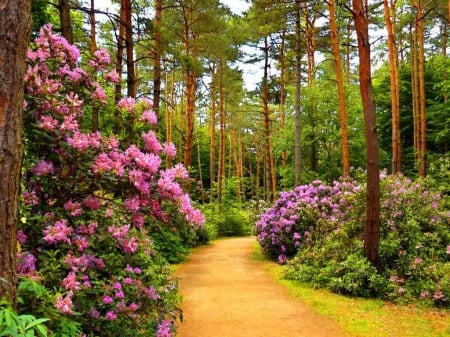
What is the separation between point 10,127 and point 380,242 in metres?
6.88

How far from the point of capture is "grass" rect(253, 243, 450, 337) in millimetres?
5191

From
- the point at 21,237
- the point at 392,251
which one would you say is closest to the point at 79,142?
the point at 21,237

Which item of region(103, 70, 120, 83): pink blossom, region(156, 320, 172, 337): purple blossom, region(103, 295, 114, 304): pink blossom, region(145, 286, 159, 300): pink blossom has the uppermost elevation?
region(103, 70, 120, 83): pink blossom

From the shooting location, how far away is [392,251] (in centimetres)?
732

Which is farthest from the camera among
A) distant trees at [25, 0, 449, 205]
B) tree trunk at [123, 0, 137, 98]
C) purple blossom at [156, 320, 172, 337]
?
distant trees at [25, 0, 449, 205]

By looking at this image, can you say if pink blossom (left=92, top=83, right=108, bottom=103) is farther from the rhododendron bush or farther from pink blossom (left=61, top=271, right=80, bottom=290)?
pink blossom (left=61, top=271, right=80, bottom=290)

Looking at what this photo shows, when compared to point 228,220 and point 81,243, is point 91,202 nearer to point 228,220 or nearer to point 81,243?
point 81,243

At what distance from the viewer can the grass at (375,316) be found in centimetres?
519

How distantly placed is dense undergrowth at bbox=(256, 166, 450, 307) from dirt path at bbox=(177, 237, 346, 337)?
39.1 inches

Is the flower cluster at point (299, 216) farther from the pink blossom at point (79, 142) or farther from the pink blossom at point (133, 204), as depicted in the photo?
the pink blossom at point (79, 142)

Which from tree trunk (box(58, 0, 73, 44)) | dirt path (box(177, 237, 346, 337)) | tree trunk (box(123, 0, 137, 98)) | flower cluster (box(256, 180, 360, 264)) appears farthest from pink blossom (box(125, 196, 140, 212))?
flower cluster (box(256, 180, 360, 264))

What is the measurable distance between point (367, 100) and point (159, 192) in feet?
18.6

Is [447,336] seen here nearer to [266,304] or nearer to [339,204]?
[266,304]

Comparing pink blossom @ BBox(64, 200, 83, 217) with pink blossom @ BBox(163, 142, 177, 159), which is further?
pink blossom @ BBox(163, 142, 177, 159)
